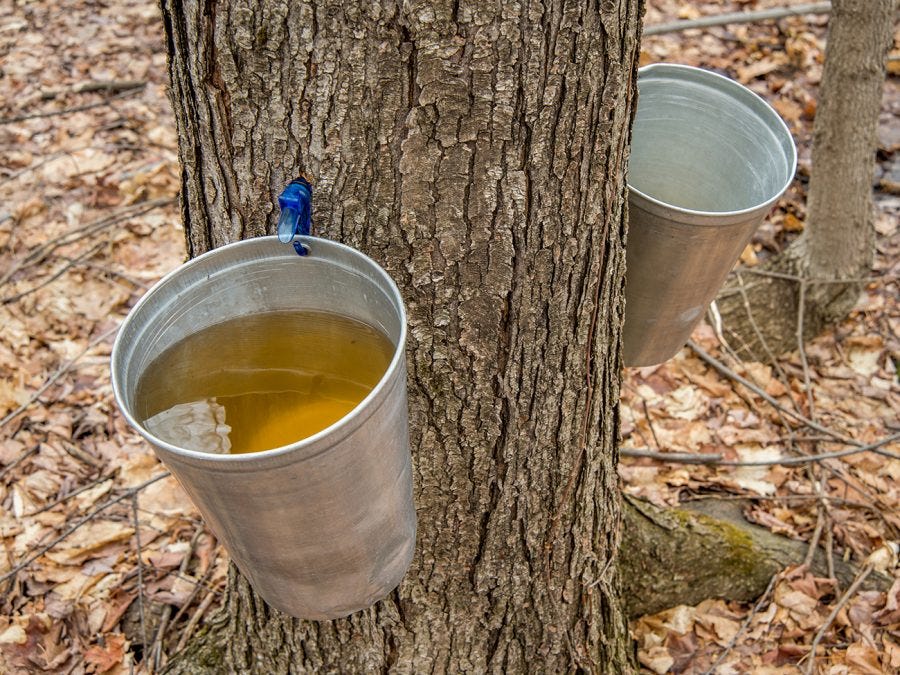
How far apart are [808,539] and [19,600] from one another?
2.55 metres

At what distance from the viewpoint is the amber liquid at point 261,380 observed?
122cm

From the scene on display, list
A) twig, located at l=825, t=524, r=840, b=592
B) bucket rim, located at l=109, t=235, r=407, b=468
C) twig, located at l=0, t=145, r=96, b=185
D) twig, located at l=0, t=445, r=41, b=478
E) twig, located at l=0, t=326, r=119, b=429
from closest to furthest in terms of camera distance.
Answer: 1. bucket rim, located at l=109, t=235, r=407, b=468
2. twig, located at l=825, t=524, r=840, b=592
3. twig, located at l=0, t=445, r=41, b=478
4. twig, located at l=0, t=326, r=119, b=429
5. twig, located at l=0, t=145, r=96, b=185

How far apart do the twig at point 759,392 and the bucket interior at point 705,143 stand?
125 centimetres

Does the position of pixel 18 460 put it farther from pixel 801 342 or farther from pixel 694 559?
pixel 801 342

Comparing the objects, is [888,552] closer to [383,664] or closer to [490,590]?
[490,590]

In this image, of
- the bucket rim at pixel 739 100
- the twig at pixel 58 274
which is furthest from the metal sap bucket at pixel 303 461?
the twig at pixel 58 274

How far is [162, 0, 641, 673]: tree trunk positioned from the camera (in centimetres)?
113

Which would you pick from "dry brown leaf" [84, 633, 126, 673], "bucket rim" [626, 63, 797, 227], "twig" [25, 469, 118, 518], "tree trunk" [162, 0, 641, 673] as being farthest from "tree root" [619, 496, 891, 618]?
"twig" [25, 469, 118, 518]

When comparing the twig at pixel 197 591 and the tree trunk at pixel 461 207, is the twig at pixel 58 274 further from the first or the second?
the tree trunk at pixel 461 207

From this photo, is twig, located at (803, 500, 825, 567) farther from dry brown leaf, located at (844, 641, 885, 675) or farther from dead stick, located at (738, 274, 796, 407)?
dead stick, located at (738, 274, 796, 407)

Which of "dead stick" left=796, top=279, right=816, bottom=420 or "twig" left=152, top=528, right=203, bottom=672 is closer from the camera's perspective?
"twig" left=152, top=528, right=203, bottom=672

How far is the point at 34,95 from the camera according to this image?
14.4 ft

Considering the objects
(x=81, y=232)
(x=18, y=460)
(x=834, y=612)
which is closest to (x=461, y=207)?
(x=834, y=612)

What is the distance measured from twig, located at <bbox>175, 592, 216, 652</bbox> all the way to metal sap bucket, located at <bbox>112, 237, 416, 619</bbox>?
1.17m
